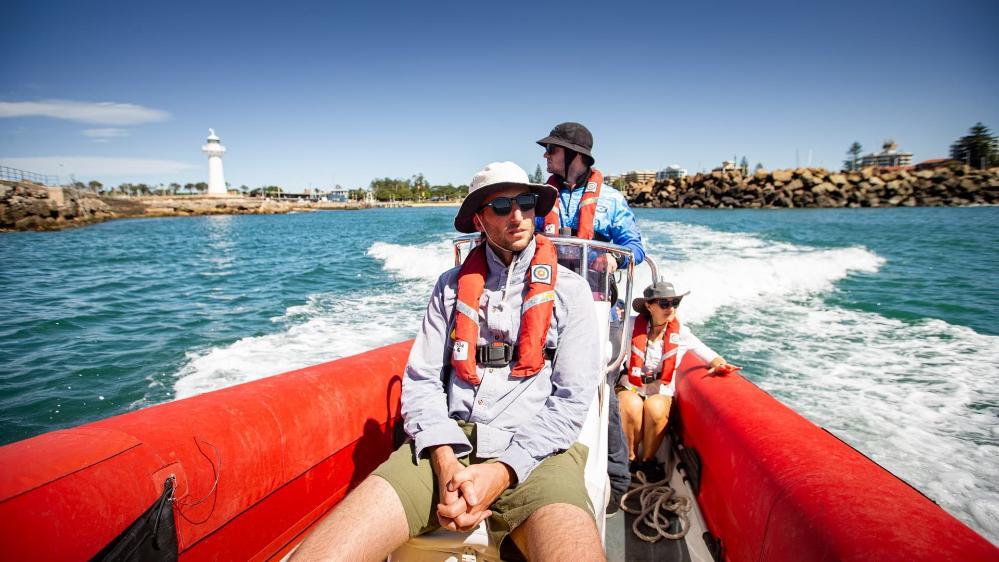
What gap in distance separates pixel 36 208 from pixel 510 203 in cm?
4319

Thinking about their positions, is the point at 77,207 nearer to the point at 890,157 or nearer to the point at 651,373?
the point at 651,373

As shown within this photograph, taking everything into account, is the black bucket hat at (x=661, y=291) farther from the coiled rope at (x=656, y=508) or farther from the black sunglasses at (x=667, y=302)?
the coiled rope at (x=656, y=508)

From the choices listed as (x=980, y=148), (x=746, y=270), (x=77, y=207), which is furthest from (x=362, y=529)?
(x=980, y=148)

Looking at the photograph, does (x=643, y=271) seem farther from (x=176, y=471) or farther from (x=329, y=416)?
(x=176, y=471)

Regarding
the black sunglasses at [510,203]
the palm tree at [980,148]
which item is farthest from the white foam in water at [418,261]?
the palm tree at [980,148]

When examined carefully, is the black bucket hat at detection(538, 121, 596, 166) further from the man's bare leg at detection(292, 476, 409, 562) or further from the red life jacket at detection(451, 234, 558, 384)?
the man's bare leg at detection(292, 476, 409, 562)

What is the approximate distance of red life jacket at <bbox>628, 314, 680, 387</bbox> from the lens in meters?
2.99

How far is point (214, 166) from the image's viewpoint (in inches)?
2955

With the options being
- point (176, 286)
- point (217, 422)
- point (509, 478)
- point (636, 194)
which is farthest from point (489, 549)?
point (636, 194)

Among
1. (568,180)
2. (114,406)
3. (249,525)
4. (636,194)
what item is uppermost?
(636,194)

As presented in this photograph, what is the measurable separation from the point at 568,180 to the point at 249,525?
2.67 meters

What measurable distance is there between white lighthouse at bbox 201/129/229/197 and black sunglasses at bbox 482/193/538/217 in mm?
86903

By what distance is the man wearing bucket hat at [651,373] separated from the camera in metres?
2.92

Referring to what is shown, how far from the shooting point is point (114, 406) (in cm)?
425
